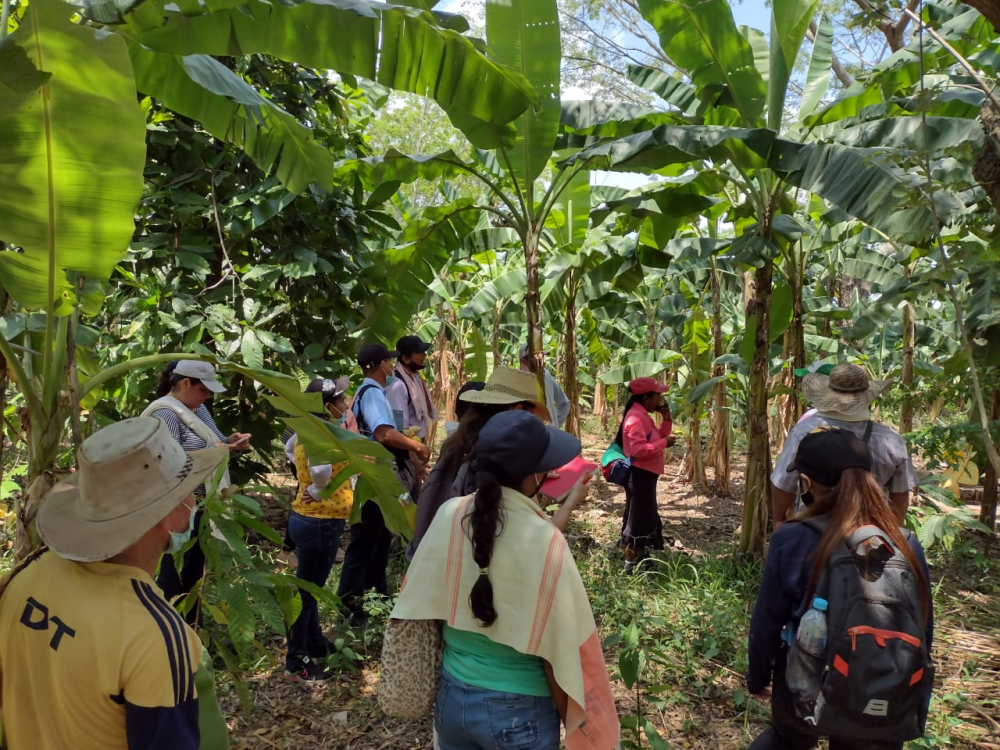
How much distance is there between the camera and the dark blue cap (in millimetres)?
1899

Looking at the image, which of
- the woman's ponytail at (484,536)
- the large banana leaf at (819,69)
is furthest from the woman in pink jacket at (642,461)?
the woman's ponytail at (484,536)

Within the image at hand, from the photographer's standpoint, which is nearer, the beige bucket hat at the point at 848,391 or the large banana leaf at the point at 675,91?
the beige bucket hat at the point at 848,391

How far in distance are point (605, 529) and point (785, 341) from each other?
290 centimetres

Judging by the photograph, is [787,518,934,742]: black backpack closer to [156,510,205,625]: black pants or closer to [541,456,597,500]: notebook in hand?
[541,456,597,500]: notebook in hand

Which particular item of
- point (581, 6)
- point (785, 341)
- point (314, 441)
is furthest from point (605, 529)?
Answer: point (581, 6)

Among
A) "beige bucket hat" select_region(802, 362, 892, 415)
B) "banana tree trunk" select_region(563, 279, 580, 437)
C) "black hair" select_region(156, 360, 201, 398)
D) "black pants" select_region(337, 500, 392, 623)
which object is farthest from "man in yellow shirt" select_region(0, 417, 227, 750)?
"banana tree trunk" select_region(563, 279, 580, 437)

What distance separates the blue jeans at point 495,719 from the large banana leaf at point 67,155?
159 centimetres

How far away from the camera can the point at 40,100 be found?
1.95 m

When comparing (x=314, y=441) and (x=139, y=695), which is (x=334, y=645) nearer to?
(x=314, y=441)

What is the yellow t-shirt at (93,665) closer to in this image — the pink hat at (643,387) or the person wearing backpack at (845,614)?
the person wearing backpack at (845,614)

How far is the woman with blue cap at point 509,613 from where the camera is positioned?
1.80 metres

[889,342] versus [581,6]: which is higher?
[581,6]

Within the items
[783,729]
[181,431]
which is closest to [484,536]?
[783,729]

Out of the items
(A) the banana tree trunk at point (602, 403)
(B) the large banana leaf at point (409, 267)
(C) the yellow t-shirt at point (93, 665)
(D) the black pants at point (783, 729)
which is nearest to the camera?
(C) the yellow t-shirt at point (93, 665)
